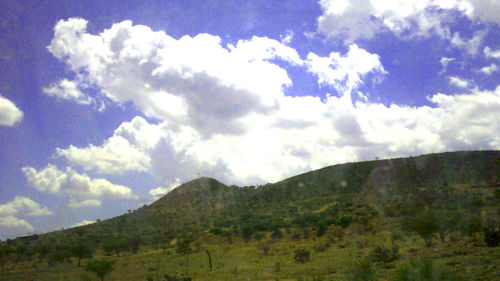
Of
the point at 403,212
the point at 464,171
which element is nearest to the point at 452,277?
the point at 403,212

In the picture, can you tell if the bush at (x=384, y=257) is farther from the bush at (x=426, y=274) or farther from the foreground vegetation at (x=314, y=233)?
the bush at (x=426, y=274)

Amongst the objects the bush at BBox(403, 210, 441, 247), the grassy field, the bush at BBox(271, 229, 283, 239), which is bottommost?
the grassy field

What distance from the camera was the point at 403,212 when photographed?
160 ft

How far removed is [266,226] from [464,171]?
50.6 m

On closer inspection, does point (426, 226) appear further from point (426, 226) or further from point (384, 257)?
point (384, 257)

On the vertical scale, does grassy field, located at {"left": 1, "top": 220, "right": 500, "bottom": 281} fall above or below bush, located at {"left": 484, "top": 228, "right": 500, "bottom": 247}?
below

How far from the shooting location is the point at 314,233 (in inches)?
1869

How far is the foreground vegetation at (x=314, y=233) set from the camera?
71.6 ft

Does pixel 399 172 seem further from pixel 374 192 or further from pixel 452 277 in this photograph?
pixel 452 277

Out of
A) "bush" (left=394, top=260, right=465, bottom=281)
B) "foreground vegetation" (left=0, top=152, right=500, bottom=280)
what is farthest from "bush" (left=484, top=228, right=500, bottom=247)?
"bush" (left=394, top=260, right=465, bottom=281)

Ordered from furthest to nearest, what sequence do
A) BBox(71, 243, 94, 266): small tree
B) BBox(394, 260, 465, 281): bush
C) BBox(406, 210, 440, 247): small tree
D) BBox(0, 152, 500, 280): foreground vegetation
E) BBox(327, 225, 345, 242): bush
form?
BBox(327, 225, 345, 242): bush < BBox(71, 243, 94, 266): small tree < BBox(406, 210, 440, 247): small tree < BBox(0, 152, 500, 280): foreground vegetation < BBox(394, 260, 465, 281): bush

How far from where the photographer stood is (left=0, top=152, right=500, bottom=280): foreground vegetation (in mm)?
21812

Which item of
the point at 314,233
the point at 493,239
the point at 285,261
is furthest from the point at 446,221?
the point at 314,233

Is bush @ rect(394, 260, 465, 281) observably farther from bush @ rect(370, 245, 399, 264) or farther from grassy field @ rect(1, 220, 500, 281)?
bush @ rect(370, 245, 399, 264)
